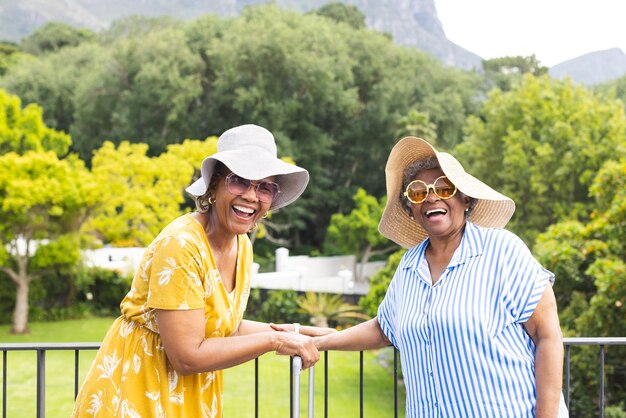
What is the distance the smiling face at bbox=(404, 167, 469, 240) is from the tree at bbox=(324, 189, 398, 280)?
77.8ft

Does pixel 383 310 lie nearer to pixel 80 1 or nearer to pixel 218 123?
pixel 218 123

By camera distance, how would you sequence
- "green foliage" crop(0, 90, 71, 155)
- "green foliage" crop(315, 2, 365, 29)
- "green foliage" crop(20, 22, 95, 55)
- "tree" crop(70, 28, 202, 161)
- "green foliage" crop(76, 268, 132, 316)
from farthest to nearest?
"green foliage" crop(20, 22, 95, 55), "green foliage" crop(315, 2, 365, 29), "tree" crop(70, 28, 202, 161), "green foliage" crop(76, 268, 132, 316), "green foliage" crop(0, 90, 71, 155)

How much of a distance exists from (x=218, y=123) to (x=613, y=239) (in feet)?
69.8

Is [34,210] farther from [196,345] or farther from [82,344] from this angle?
[196,345]

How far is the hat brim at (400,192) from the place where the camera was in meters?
1.98

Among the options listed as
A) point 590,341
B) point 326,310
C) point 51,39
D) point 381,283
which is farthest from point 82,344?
point 51,39

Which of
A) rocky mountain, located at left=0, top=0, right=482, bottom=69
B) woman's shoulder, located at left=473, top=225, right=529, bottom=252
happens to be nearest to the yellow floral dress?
woman's shoulder, located at left=473, top=225, right=529, bottom=252

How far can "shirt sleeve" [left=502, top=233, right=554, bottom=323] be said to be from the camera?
6.08ft

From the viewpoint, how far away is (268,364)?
18938 millimetres

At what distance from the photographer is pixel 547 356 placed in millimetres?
1864

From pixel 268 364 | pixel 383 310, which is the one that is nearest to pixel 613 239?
pixel 383 310

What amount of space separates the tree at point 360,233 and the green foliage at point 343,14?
1335 cm

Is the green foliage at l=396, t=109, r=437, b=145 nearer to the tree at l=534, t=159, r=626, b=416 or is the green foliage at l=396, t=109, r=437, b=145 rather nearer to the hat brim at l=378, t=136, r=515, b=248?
the tree at l=534, t=159, r=626, b=416

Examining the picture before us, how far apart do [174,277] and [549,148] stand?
18060mm
